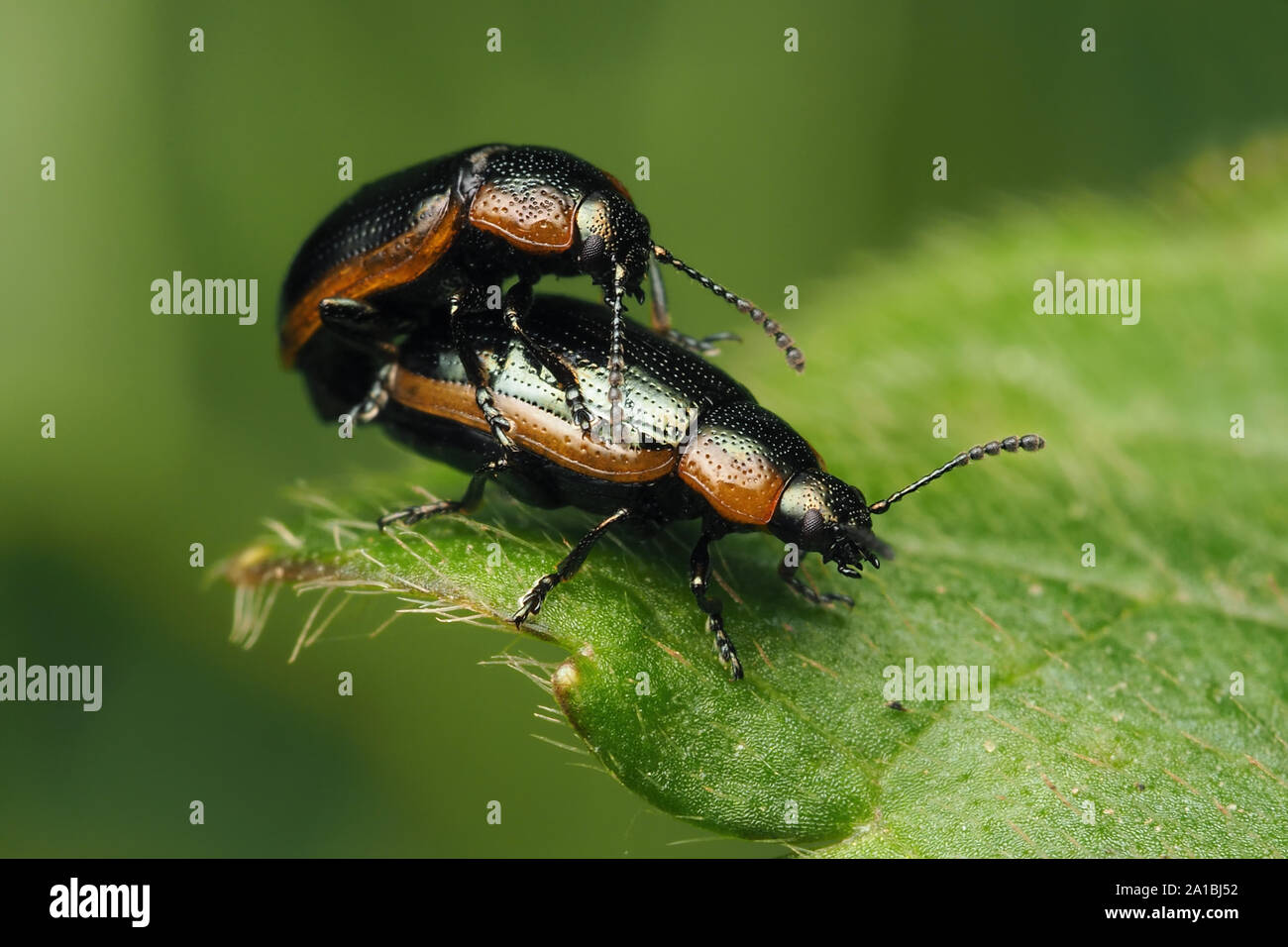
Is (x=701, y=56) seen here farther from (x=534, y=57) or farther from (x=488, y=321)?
(x=488, y=321)

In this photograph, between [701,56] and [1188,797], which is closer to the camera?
[1188,797]

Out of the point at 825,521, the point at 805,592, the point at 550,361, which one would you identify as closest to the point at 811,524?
the point at 825,521

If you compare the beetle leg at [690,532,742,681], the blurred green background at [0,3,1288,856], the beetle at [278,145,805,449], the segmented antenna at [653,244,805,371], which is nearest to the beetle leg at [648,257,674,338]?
the beetle at [278,145,805,449]

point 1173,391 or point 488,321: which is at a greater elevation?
point 488,321

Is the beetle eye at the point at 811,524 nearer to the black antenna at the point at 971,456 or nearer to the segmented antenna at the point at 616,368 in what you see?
the black antenna at the point at 971,456

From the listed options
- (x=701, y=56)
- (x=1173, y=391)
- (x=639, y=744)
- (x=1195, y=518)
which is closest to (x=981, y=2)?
(x=701, y=56)

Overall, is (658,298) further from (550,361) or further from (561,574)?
(561,574)

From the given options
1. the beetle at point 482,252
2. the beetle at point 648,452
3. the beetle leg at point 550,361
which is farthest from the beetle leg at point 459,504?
the beetle leg at point 550,361
